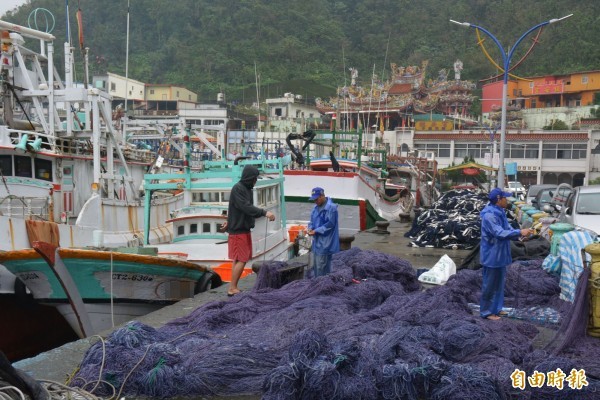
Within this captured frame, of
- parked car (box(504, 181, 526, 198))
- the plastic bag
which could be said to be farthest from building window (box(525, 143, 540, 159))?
the plastic bag

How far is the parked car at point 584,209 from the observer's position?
9.23 metres

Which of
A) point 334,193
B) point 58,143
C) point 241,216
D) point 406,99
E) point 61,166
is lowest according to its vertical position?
point 334,193

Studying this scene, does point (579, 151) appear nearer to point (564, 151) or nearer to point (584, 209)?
point (564, 151)

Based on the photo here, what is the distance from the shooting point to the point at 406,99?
54938 millimetres

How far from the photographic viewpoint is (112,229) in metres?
11.7

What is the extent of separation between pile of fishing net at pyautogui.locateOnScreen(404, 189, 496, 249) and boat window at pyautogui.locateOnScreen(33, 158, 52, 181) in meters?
7.81

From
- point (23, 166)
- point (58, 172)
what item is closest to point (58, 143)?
point (58, 172)

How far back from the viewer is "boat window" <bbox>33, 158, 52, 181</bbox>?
1186cm

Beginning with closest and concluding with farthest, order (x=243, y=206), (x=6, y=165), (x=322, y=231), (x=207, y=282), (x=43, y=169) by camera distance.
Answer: (x=243, y=206)
(x=322, y=231)
(x=207, y=282)
(x=6, y=165)
(x=43, y=169)

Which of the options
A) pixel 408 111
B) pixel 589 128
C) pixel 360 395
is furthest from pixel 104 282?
pixel 408 111

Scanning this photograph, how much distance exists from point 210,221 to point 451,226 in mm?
5615

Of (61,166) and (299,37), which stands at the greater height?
(299,37)

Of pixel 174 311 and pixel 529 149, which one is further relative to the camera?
pixel 529 149

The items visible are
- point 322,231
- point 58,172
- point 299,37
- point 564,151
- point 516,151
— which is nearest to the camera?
point 322,231
